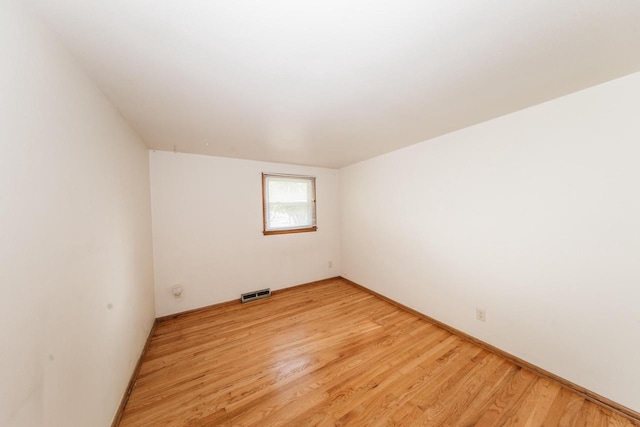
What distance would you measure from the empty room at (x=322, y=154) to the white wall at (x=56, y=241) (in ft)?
0.04

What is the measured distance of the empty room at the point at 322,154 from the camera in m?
0.88

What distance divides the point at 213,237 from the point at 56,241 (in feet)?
7.09

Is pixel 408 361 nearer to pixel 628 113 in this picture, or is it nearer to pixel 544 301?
pixel 544 301

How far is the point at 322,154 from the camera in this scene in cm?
310

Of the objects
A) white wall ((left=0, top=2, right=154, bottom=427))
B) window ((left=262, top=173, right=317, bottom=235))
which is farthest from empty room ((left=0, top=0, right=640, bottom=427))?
window ((left=262, top=173, right=317, bottom=235))

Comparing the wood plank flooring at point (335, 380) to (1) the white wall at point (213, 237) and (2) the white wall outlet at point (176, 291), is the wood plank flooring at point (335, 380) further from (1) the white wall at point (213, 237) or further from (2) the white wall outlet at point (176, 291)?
(1) the white wall at point (213, 237)

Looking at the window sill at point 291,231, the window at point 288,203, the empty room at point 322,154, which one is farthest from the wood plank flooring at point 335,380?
the window at point 288,203

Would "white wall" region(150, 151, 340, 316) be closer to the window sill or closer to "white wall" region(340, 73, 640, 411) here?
the window sill

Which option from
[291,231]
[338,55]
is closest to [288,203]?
[291,231]

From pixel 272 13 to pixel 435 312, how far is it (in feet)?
10.0

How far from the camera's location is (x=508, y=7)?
888mm

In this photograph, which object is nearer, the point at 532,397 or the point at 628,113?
the point at 628,113

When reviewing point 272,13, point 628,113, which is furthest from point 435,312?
point 272,13

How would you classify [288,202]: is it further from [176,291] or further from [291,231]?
[176,291]
